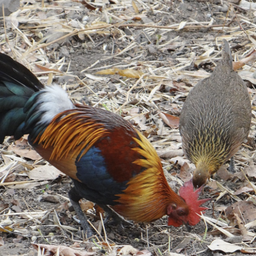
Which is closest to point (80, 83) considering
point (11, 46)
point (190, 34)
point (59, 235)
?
point (11, 46)

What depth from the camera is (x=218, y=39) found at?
25.2ft

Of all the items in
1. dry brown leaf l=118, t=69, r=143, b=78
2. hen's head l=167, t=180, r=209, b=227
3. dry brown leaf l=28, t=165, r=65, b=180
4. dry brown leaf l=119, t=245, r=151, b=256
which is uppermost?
dry brown leaf l=118, t=69, r=143, b=78

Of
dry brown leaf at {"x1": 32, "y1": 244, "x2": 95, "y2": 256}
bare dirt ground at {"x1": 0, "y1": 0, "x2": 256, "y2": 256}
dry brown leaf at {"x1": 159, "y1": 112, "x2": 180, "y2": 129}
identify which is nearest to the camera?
dry brown leaf at {"x1": 32, "y1": 244, "x2": 95, "y2": 256}

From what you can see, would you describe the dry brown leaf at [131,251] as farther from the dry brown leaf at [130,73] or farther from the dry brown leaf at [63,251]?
the dry brown leaf at [130,73]

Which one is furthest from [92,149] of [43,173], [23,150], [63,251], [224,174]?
[224,174]

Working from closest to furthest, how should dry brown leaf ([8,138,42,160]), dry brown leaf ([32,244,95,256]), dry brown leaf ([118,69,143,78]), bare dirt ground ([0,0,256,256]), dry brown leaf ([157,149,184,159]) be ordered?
dry brown leaf ([32,244,95,256]), bare dirt ground ([0,0,256,256]), dry brown leaf ([8,138,42,160]), dry brown leaf ([157,149,184,159]), dry brown leaf ([118,69,143,78])

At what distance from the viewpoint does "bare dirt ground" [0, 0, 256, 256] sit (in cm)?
430

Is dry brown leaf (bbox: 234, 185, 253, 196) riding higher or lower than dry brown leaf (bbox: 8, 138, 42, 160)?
lower

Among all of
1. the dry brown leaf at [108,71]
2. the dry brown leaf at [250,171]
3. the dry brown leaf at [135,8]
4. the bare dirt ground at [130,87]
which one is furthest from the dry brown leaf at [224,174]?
the dry brown leaf at [135,8]

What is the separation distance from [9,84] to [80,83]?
Result: 7.98ft

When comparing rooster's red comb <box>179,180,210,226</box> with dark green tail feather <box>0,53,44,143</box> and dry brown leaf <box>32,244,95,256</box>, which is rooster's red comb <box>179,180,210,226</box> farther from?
dark green tail feather <box>0,53,44,143</box>

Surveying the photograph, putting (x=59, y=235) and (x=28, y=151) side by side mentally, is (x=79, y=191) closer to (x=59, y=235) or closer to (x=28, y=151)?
(x=59, y=235)

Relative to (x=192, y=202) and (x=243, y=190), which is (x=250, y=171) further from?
(x=192, y=202)

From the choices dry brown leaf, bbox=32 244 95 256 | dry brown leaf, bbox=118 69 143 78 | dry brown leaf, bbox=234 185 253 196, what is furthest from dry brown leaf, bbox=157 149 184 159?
dry brown leaf, bbox=32 244 95 256
